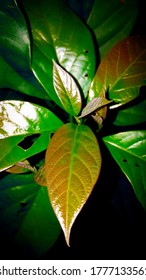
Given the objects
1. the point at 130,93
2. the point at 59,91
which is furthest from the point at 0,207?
the point at 130,93

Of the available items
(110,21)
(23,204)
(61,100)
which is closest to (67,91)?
(61,100)

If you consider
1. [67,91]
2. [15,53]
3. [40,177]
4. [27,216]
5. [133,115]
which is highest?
[15,53]

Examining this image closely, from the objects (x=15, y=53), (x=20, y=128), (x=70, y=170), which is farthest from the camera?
(x=15, y=53)

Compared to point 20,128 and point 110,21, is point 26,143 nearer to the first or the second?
point 20,128

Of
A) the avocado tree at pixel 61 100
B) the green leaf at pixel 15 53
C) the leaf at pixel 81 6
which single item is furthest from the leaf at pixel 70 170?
the leaf at pixel 81 6

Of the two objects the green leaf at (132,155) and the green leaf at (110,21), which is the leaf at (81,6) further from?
the green leaf at (132,155)

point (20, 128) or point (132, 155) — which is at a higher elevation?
point (20, 128)

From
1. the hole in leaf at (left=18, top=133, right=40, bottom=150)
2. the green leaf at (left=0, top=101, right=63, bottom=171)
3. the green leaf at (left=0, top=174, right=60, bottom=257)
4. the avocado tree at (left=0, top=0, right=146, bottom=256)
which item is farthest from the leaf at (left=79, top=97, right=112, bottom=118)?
the green leaf at (left=0, top=174, right=60, bottom=257)
